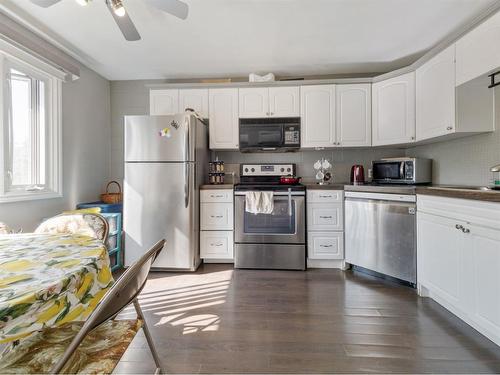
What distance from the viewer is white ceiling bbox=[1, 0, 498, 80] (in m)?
2.04

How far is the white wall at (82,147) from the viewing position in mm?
2498

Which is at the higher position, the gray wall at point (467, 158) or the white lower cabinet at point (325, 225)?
the gray wall at point (467, 158)

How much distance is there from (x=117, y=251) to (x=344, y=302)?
233 cm

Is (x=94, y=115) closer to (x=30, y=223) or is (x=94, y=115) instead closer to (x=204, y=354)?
(x=30, y=223)

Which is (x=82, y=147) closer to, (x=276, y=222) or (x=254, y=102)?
(x=254, y=102)

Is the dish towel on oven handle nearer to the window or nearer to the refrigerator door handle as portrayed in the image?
the refrigerator door handle

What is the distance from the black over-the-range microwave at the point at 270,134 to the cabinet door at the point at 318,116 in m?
0.11

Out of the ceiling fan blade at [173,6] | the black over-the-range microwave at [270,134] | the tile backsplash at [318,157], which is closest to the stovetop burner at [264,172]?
the tile backsplash at [318,157]

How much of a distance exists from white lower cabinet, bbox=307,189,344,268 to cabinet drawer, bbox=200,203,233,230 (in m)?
0.90

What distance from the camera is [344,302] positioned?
2.08m

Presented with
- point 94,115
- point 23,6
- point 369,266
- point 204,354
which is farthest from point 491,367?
point 94,115

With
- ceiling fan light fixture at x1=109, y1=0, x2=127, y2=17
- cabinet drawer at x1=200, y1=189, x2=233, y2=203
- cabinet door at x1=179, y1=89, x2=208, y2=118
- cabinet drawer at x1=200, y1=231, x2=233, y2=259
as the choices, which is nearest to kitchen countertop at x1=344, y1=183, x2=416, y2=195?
cabinet drawer at x1=200, y1=189, x2=233, y2=203

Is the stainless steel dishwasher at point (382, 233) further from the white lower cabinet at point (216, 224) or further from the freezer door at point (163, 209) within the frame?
the freezer door at point (163, 209)

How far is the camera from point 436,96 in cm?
232
